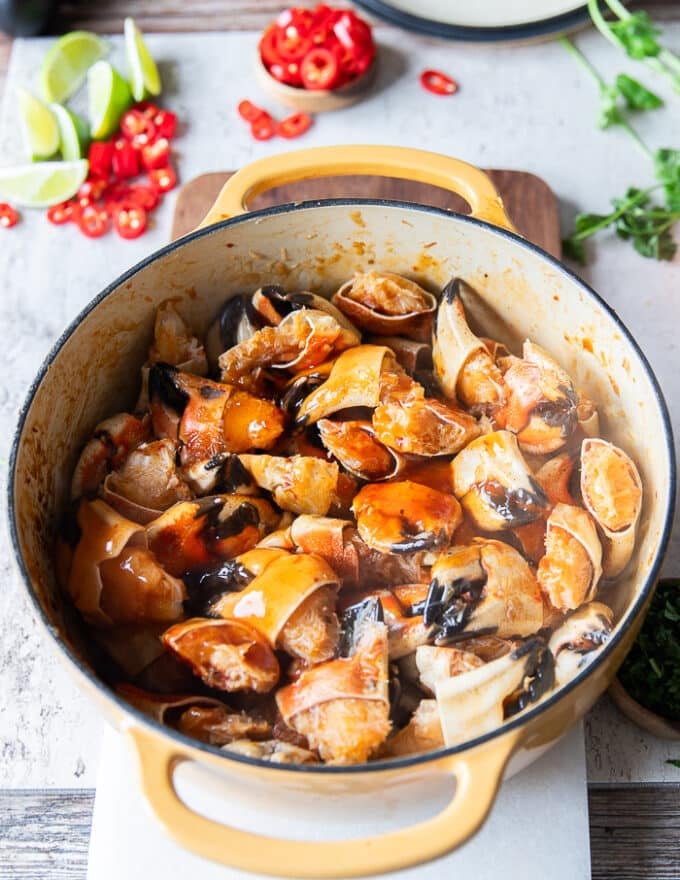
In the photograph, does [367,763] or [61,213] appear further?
[61,213]

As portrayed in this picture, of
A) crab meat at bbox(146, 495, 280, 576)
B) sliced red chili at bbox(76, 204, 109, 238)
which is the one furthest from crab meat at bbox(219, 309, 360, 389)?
sliced red chili at bbox(76, 204, 109, 238)

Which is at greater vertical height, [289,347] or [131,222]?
[289,347]

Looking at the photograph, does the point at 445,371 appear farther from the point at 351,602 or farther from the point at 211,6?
the point at 211,6

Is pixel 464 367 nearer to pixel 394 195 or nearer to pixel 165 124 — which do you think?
pixel 394 195

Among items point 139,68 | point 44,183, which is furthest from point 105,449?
point 139,68

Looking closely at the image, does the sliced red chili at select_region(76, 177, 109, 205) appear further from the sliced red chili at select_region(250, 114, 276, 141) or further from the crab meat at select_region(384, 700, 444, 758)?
the crab meat at select_region(384, 700, 444, 758)

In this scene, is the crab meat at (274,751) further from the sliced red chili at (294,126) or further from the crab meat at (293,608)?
the sliced red chili at (294,126)
